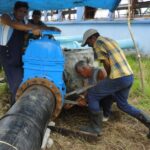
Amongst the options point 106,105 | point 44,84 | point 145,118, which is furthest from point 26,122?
point 106,105

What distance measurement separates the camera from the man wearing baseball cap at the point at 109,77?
4457mm

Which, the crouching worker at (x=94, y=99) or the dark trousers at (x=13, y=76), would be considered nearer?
the crouching worker at (x=94, y=99)

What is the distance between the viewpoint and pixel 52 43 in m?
4.45

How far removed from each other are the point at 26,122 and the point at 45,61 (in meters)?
1.65

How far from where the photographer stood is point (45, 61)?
4.40 m

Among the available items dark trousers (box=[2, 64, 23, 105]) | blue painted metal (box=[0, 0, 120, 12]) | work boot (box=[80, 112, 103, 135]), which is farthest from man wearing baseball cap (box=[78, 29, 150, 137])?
dark trousers (box=[2, 64, 23, 105])

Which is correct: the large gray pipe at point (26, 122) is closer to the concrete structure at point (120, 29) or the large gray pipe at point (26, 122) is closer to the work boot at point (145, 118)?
the work boot at point (145, 118)

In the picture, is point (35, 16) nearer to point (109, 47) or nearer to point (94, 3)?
point (94, 3)

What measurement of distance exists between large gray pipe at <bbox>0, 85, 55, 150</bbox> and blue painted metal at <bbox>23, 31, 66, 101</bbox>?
51 centimetres

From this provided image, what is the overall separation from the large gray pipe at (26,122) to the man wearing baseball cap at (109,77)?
2.75 ft

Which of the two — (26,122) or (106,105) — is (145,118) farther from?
(26,122)

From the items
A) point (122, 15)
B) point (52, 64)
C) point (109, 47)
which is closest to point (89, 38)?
point (109, 47)

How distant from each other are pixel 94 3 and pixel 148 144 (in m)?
2.15

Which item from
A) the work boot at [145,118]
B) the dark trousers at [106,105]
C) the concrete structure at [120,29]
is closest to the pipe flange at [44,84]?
the dark trousers at [106,105]
